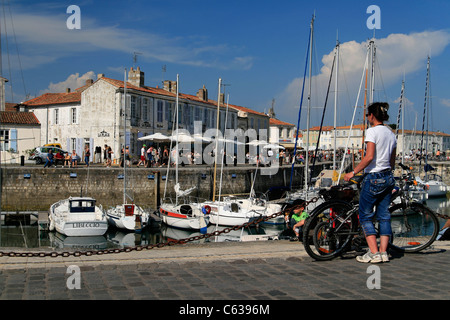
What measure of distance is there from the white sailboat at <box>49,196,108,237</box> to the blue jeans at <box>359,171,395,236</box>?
20.4 meters

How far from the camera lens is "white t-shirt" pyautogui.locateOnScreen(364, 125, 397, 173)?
564 cm

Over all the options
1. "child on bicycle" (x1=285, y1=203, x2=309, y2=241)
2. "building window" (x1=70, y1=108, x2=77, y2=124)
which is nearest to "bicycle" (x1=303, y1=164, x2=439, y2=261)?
"child on bicycle" (x1=285, y1=203, x2=309, y2=241)

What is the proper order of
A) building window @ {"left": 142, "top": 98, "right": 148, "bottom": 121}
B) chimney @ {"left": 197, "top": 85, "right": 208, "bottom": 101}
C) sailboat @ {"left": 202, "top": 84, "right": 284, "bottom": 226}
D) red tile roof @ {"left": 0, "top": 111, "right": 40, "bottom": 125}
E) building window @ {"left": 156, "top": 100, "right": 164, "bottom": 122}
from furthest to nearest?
chimney @ {"left": 197, "top": 85, "right": 208, "bottom": 101} < building window @ {"left": 156, "top": 100, "right": 164, "bottom": 122} < building window @ {"left": 142, "top": 98, "right": 148, "bottom": 121} < red tile roof @ {"left": 0, "top": 111, "right": 40, "bottom": 125} < sailboat @ {"left": 202, "top": 84, "right": 284, "bottom": 226}

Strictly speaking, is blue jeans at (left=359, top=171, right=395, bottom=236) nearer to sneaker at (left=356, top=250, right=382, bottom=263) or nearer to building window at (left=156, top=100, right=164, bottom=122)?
sneaker at (left=356, top=250, right=382, bottom=263)

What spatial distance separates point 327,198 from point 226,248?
5.96ft

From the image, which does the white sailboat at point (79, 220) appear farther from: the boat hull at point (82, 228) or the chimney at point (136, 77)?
the chimney at point (136, 77)

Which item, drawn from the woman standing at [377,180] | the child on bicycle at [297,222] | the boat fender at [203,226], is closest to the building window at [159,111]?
the boat fender at [203,226]

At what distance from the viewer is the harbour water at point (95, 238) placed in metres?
22.8

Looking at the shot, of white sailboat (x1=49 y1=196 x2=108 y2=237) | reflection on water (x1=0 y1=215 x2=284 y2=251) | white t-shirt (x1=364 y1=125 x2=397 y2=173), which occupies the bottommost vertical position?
reflection on water (x1=0 y1=215 x2=284 y2=251)

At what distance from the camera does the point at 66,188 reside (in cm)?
3206

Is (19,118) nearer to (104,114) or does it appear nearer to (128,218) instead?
(104,114)

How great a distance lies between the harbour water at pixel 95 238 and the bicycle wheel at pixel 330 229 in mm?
15382
